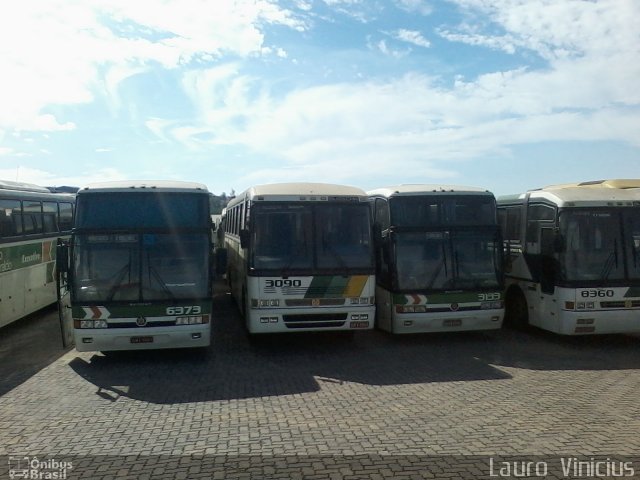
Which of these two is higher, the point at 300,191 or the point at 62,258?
the point at 300,191

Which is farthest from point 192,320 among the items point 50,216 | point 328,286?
point 50,216

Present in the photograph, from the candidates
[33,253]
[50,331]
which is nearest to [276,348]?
[50,331]

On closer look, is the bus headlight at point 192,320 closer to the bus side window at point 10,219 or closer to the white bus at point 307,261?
the white bus at point 307,261

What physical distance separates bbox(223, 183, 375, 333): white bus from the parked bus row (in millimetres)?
21

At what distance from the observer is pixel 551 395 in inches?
332

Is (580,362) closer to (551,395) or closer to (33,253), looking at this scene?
(551,395)

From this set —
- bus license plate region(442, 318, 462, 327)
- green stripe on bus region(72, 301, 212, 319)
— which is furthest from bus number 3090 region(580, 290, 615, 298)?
green stripe on bus region(72, 301, 212, 319)

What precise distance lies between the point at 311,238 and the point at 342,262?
777 millimetres

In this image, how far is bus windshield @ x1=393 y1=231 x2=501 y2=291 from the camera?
12148 mm

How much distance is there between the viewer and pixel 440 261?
12.2m

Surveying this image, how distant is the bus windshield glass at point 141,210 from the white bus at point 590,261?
7106 millimetres

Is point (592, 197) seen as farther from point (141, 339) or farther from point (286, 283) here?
point (141, 339)

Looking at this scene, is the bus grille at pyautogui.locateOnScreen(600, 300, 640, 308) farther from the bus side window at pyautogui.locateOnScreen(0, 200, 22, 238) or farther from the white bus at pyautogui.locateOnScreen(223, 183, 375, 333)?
the bus side window at pyautogui.locateOnScreen(0, 200, 22, 238)

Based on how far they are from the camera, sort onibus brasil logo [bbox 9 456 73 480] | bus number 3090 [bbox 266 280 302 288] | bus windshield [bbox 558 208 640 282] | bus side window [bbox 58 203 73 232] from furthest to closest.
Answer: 1. bus side window [bbox 58 203 73 232]
2. bus windshield [bbox 558 208 640 282]
3. bus number 3090 [bbox 266 280 302 288]
4. onibus brasil logo [bbox 9 456 73 480]
